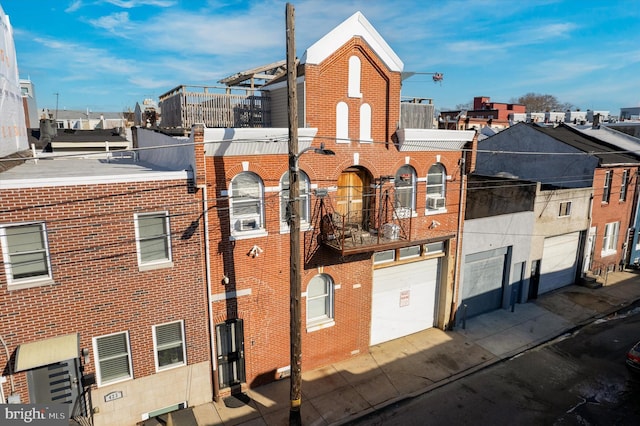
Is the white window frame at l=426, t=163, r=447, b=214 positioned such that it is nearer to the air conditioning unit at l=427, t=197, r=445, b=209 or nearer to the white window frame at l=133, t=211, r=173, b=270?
the air conditioning unit at l=427, t=197, r=445, b=209

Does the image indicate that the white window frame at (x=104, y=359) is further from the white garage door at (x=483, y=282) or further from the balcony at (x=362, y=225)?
the white garage door at (x=483, y=282)

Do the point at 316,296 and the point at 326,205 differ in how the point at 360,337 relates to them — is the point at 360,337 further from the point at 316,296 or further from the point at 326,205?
the point at 326,205

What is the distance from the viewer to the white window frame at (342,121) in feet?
43.7

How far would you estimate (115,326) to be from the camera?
10.7 metres

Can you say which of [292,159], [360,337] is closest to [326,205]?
[292,159]

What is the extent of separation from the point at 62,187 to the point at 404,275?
1207cm

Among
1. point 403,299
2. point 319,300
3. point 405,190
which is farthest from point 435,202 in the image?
point 319,300

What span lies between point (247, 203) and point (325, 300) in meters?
4.73

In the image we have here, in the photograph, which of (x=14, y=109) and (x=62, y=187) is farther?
(x=14, y=109)

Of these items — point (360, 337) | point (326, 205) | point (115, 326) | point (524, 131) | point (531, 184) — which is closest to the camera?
point (115, 326)

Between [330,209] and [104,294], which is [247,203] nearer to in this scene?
[330,209]

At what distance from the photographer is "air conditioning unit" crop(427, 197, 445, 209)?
1587cm

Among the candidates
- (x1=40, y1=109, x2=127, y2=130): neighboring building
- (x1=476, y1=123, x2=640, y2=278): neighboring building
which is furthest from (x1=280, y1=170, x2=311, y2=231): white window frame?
(x1=40, y1=109, x2=127, y2=130): neighboring building

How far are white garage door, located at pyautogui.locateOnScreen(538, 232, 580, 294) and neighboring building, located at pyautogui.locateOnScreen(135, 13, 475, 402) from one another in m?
8.20
